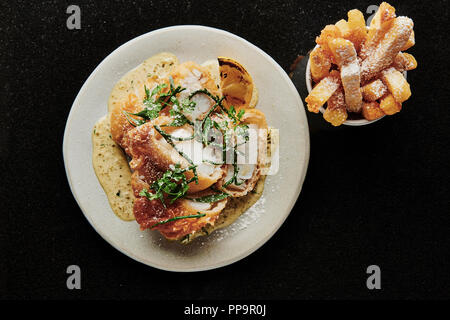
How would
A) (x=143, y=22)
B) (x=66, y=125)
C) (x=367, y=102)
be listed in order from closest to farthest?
1. (x=367, y=102)
2. (x=66, y=125)
3. (x=143, y=22)

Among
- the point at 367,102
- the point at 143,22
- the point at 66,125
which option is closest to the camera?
the point at 367,102

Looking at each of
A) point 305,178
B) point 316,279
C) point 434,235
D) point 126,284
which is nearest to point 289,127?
point 305,178

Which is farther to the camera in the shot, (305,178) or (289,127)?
(305,178)

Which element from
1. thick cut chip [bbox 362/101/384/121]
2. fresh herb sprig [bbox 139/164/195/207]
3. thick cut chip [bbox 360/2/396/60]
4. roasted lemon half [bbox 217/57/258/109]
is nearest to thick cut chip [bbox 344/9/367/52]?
thick cut chip [bbox 360/2/396/60]

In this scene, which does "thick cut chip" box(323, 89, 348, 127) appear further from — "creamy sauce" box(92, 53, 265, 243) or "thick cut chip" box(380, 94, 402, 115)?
"creamy sauce" box(92, 53, 265, 243)

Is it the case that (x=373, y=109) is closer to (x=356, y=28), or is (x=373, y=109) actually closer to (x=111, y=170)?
(x=356, y=28)

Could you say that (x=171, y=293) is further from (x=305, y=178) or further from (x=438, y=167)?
(x=438, y=167)
